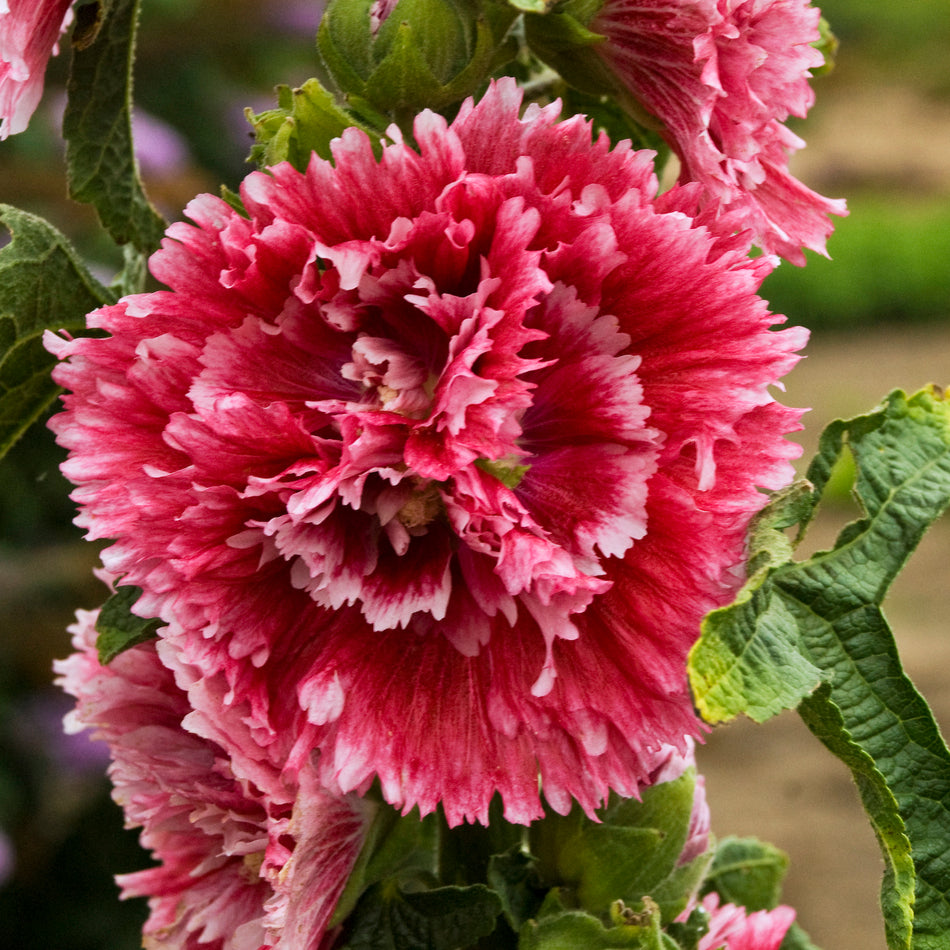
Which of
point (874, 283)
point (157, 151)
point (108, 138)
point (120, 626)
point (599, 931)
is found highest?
point (874, 283)

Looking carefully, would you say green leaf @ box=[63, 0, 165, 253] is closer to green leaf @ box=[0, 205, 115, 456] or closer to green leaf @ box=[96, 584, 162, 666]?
green leaf @ box=[0, 205, 115, 456]

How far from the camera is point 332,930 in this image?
690 millimetres

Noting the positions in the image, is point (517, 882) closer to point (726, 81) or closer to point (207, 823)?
point (207, 823)

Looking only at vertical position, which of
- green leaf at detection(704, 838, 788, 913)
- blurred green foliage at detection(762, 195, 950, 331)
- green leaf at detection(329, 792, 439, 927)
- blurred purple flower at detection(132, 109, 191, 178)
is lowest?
green leaf at detection(329, 792, 439, 927)

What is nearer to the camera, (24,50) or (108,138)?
(24,50)

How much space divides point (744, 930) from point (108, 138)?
57 cm

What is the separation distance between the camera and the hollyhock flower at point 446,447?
0.53 m

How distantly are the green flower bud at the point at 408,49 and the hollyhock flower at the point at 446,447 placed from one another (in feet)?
0.31

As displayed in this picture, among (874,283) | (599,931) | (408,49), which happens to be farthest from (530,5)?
(874,283)

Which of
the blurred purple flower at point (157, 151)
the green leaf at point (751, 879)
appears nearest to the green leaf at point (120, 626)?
the green leaf at point (751, 879)

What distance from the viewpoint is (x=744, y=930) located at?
0.75 meters

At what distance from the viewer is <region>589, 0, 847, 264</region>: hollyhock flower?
602 millimetres

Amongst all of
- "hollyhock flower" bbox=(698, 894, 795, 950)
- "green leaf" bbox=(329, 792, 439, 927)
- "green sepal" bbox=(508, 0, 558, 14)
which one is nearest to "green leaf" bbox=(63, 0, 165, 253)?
"green sepal" bbox=(508, 0, 558, 14)

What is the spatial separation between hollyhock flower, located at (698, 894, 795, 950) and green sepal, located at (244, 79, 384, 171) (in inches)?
18.3
